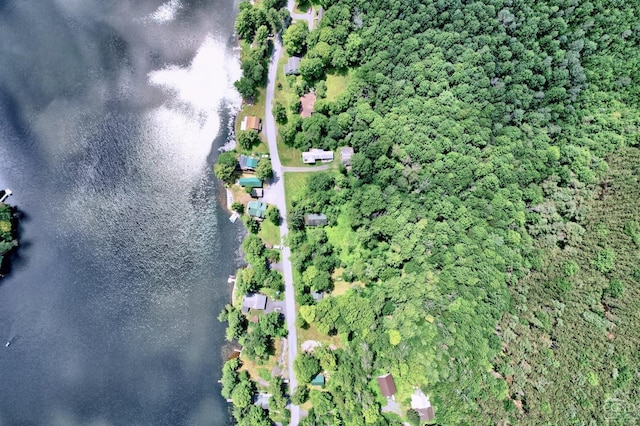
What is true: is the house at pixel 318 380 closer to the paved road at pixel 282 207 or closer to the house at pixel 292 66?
the paved road at pixel 282 207

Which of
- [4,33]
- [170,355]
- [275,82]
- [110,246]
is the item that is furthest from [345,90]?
[4,33]

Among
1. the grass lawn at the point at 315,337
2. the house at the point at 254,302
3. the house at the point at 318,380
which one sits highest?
the house at the point at 254,302

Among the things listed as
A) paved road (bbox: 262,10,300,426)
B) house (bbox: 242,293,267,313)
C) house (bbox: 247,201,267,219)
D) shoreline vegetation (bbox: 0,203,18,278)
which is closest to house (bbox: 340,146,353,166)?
paved road (bbox: 262,10,300,426)

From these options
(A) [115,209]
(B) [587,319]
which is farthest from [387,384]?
(A) [115,209]

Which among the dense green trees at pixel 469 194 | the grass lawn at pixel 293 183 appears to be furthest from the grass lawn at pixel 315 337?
the grass lawn at pixel 293 183

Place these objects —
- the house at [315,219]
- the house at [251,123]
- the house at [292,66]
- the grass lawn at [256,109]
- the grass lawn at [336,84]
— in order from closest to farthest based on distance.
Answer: the house at [315,219], the house at [251,123], the house at [292,66], the grass lawn at [336,84], the grass lawn at [256,109]

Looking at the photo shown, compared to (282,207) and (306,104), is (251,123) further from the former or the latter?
(282,207)

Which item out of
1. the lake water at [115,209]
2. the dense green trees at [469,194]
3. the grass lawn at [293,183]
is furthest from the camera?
the grass lawn at [293,183]

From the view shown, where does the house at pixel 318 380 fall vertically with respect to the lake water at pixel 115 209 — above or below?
below
